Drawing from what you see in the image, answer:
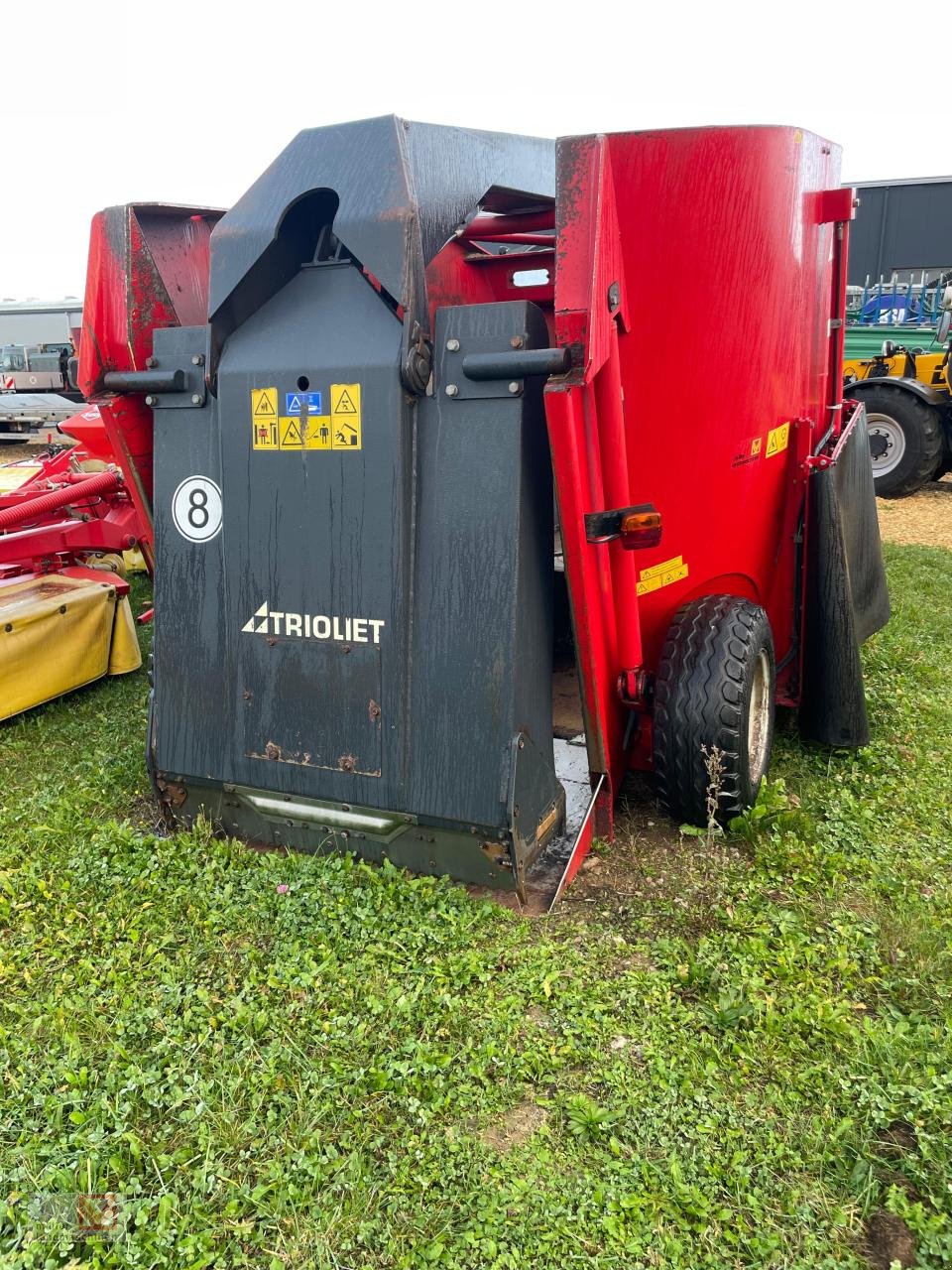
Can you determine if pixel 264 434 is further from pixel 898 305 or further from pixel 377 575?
pixel 898 305

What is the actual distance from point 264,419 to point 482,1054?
1825 mm

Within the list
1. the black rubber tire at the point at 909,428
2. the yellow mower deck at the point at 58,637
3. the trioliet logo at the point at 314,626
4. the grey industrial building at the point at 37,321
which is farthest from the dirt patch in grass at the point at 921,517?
the grey industrial building at the point at 37,321

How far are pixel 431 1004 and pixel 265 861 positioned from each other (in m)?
0.80

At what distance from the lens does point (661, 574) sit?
3.22 metres

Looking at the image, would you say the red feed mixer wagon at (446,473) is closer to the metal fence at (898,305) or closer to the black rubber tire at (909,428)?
the black rubber tire at (909,428)

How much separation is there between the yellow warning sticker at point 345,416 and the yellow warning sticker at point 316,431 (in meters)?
0.02

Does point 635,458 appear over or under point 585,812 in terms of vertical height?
over

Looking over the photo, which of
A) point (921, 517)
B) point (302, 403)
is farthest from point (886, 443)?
point (302, 403)

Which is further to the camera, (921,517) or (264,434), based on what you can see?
(921,517)

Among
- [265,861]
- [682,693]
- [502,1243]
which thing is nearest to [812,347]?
[682,693]

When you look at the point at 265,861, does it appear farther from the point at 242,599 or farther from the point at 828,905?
the point at 828,905

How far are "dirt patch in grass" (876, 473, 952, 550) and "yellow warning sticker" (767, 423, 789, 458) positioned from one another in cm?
478

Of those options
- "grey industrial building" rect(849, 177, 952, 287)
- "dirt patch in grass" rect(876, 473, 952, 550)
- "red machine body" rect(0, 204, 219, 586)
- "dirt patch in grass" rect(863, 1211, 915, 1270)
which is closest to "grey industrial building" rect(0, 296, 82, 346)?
"grey industrial building" rect(849, 177, 952, 287)

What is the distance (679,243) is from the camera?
2.97 metres
